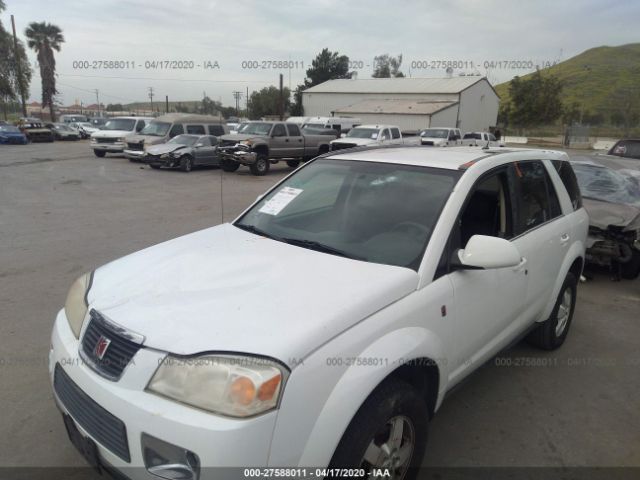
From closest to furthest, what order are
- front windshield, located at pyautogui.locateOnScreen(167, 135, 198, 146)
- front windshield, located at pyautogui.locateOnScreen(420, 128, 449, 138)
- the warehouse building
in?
front windshield, located at pyautogui.locateOnScreen(167, 135, 198, 146) → front windshield, located at pyautogui.locateOnScreen(420, 128, 449, 138) → the warehouse building

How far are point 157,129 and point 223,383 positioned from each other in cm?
2047

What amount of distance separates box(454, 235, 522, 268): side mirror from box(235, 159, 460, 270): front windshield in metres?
0.25

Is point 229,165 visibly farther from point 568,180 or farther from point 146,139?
point 568,180

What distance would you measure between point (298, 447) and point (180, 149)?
17293 mm

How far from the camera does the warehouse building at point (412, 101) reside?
4656 centimetres

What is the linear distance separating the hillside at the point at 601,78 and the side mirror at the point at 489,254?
2995 inches

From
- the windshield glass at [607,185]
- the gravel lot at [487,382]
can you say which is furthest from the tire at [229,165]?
the windshield glass at [607,185]

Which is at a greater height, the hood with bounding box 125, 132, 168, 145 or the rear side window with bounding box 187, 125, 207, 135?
the rear side window with bounding box 187, 125, 207, 135

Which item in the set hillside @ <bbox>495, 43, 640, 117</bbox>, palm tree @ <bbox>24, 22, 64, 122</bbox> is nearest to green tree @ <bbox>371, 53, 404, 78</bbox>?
hillside @ <bbox>495, 43, 640, 117</bbox>

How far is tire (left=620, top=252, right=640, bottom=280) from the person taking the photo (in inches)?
239

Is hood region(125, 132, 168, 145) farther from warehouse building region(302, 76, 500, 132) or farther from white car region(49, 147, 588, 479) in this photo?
warehouse building region(302, 76, 500, 132)

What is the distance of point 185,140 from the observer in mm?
18578

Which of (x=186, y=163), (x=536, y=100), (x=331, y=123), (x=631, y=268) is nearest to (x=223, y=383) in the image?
(x=631, y=268)

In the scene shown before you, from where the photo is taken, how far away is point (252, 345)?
1.82 m
